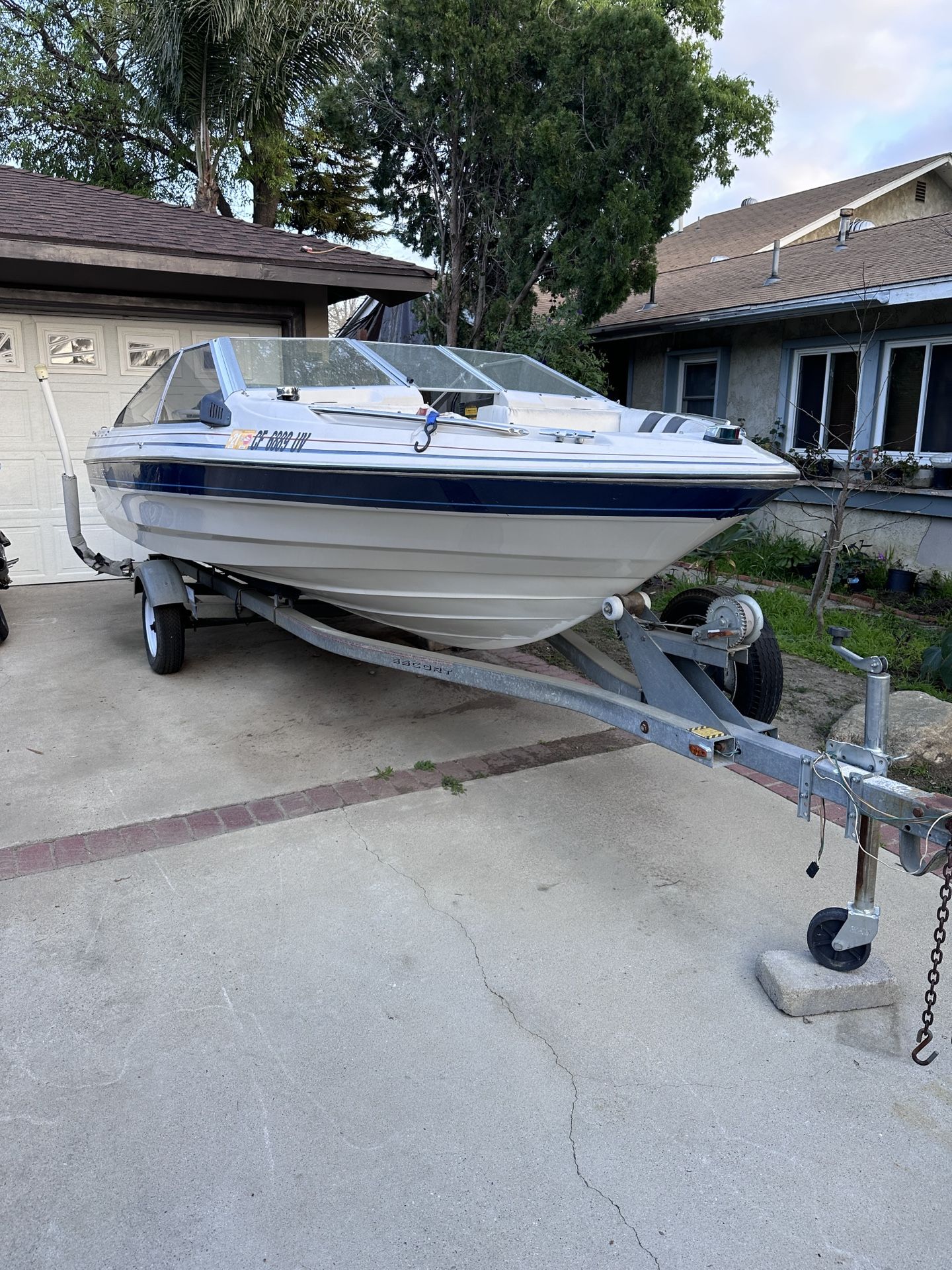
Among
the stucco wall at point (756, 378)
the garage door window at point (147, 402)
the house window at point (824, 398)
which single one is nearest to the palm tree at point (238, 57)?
the stucco wall at point (756, 378)

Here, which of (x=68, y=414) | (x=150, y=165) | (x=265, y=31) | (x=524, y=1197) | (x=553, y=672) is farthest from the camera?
(x=150, y=165)

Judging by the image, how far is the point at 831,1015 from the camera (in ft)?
8.95

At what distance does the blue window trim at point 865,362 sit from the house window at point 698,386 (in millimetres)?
1157

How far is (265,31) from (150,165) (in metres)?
7.61

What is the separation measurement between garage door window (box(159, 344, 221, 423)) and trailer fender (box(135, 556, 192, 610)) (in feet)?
3.03

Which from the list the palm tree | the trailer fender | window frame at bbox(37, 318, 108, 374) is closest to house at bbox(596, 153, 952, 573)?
the trailer fender

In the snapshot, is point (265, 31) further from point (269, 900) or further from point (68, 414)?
point (269, 900)

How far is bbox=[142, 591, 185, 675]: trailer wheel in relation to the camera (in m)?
5.63

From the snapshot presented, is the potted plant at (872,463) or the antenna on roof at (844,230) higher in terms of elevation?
the antenna on roof at (844,230)

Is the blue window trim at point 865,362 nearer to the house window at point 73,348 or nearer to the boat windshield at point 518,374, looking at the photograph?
the boat windshield at point 518,374

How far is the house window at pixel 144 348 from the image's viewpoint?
28.0 feet

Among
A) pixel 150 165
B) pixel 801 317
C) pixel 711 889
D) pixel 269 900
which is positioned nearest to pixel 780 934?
pixel 711 889

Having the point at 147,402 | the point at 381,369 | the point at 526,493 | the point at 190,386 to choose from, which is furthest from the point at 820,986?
the point at 147,402

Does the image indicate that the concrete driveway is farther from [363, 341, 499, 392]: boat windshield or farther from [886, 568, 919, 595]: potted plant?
[886, 568, 919, 595]: potted plant
